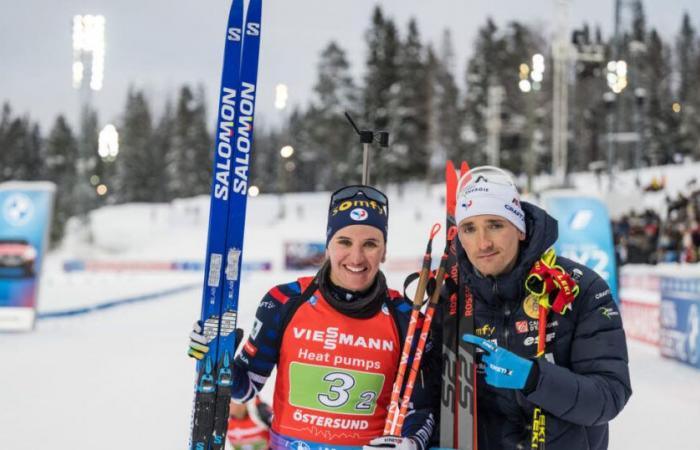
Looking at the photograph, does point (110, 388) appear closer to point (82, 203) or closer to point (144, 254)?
point (82, 203)

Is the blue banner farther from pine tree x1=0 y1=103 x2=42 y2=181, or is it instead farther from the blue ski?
pine tree x1=0 y1=103 x2=42 y2=181

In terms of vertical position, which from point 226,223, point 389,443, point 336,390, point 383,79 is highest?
point 383,79

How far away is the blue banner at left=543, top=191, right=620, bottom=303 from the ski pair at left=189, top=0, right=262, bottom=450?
8290 mm

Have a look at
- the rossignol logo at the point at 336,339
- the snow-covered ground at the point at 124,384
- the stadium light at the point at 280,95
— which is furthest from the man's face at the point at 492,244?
the stadium light at the point at 280,95

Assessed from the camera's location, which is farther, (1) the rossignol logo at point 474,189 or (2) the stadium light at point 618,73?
(2) the stadium light at point 618,73

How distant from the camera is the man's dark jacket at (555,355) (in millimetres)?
2463

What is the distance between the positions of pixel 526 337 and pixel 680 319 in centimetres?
799

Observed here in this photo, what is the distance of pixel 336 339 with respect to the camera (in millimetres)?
3051

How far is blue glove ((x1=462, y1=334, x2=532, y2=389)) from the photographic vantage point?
98.2 inches

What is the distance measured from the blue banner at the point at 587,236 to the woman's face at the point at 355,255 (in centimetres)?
839

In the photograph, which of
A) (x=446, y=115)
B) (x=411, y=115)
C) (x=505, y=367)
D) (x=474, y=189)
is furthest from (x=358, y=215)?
(x=446, y=115)

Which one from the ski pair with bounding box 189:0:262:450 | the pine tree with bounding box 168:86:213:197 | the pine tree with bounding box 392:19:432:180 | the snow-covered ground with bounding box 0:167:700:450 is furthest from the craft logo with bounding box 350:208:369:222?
the pine tree with bounding box 168:86:213:197

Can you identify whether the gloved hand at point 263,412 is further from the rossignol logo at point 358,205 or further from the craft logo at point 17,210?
the craft logo at point 17,210

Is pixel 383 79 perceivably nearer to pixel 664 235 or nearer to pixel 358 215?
pixel 664 235
